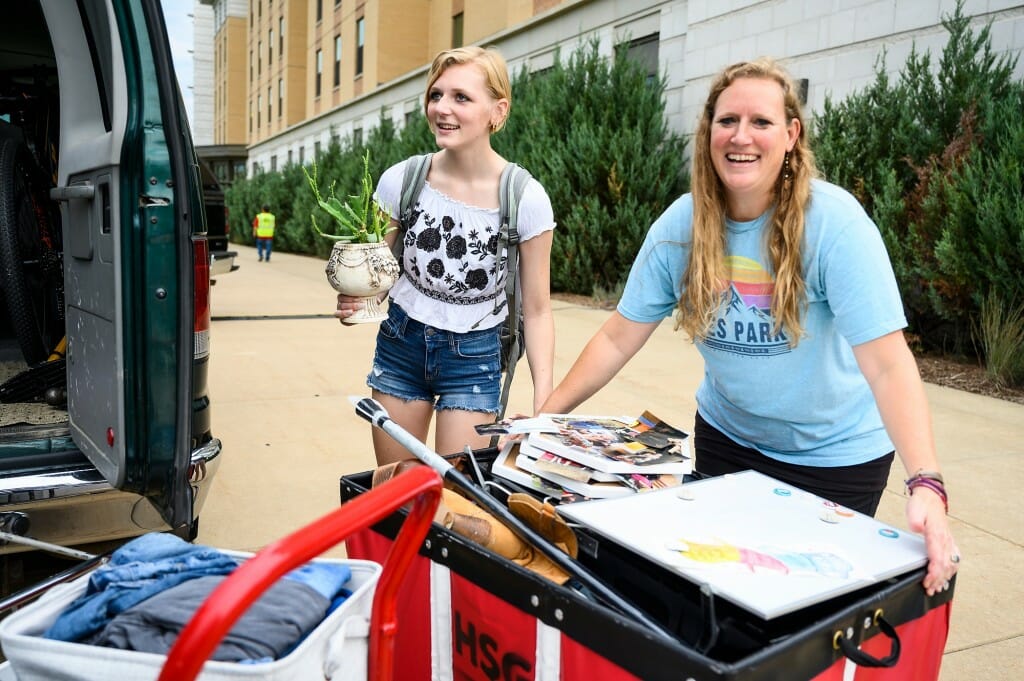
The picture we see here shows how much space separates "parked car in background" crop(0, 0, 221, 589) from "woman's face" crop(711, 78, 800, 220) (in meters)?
1.45

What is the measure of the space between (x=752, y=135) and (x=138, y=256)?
1.63 m

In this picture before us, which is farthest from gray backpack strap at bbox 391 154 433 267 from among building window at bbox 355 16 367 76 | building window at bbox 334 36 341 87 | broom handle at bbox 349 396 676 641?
building window at bbox 334 36 341 87

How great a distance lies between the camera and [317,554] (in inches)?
40.2

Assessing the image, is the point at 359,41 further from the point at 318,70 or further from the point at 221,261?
the point at 221,261

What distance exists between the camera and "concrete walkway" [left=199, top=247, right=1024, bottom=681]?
3.31 m

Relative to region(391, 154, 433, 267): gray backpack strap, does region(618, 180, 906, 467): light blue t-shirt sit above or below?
below

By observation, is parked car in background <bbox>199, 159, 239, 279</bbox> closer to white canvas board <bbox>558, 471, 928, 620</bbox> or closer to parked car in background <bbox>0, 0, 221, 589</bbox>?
parked car in background <bbox>0, 0, 221, 589</bbox>

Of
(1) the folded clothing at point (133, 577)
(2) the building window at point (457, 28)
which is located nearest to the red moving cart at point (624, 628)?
(1) the folded clothing at point (133, 577)

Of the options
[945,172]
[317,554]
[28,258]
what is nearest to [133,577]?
[317,554]

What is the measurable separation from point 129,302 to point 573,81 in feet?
37.2

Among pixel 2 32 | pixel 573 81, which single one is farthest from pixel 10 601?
pixel 573 81

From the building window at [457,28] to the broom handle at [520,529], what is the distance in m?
24.2

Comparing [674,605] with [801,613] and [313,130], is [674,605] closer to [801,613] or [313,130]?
[801,613]

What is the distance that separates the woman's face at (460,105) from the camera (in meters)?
2.66
